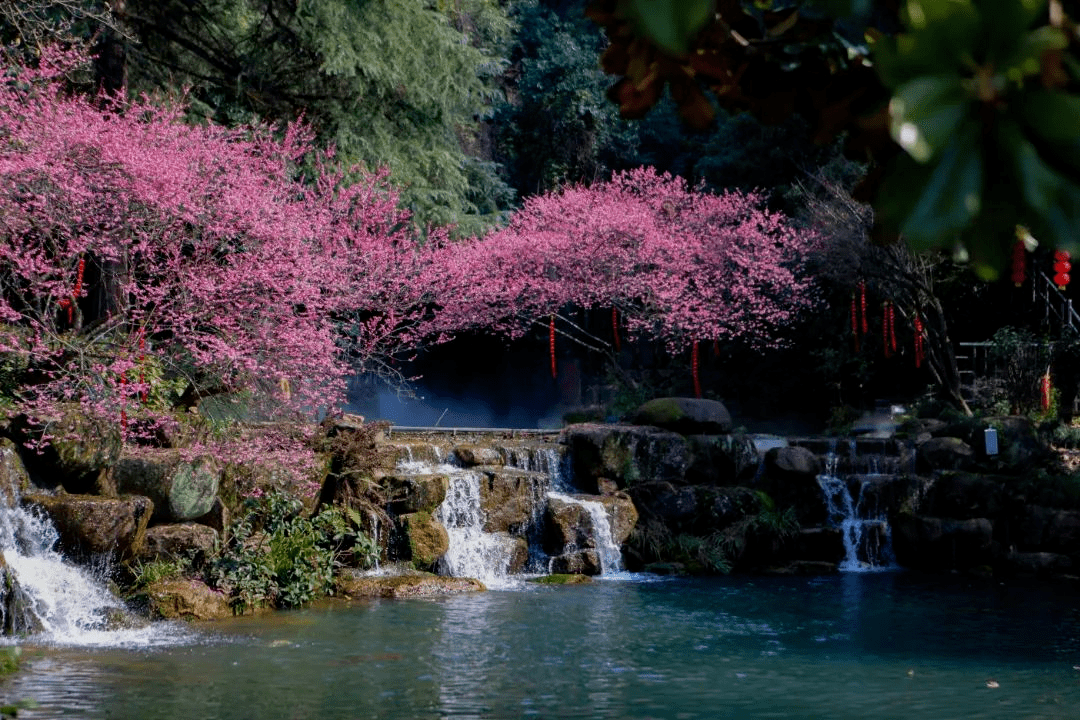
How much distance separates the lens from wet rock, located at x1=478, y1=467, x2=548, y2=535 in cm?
1719

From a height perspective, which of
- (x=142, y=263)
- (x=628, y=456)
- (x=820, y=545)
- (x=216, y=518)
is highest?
(x=142, y=263)

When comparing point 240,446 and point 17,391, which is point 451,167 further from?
point 17,391

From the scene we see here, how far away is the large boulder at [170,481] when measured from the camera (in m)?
13.1

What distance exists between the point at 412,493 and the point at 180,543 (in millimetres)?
3780

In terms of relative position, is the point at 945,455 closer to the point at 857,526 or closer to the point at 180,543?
the point at 857,526

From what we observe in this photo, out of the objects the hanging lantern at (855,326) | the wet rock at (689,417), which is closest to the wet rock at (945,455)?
the wet rock at (689,417)

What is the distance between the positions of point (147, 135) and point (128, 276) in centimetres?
185

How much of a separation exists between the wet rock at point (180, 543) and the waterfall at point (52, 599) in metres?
0.74

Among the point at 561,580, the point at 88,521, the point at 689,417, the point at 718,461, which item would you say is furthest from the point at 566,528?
the point at 88,521

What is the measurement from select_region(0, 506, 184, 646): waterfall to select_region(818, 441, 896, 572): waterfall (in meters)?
10.3

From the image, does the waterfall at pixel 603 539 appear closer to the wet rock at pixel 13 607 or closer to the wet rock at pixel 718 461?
the wet rock at pixel 718 461

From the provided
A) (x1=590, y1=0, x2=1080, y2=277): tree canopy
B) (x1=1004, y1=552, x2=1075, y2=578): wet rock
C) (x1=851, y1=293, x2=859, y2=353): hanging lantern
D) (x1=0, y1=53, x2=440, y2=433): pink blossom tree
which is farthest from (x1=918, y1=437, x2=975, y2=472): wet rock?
(x1=590, y1=0, x2=1080, y2=277): tree canopy

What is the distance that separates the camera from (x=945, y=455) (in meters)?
19.3

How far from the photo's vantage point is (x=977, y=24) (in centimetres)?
148
